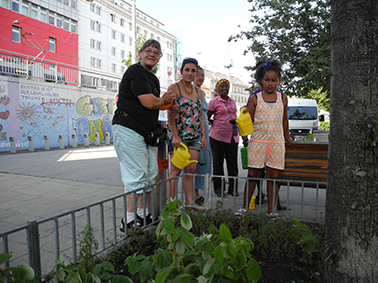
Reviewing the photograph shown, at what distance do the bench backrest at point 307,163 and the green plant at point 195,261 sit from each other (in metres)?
2.11

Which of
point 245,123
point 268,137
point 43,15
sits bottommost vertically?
point 268,137

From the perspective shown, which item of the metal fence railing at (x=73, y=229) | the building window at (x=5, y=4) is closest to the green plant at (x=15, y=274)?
the metal fence railing at (x=73, y=229)

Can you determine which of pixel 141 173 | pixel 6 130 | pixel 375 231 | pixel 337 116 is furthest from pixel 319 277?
pixel 6 130

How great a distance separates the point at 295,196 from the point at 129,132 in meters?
3.22

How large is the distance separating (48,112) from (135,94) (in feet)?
48.8

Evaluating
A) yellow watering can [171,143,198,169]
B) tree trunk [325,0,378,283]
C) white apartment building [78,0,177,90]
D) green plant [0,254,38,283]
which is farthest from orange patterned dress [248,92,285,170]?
white apartment building [78,0,177,90]

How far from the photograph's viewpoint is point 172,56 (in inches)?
2046

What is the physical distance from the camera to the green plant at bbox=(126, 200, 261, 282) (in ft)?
4.26

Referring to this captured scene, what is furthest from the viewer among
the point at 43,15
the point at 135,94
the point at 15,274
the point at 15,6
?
the point at 43,15

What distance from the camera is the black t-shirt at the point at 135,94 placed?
9.00 feet

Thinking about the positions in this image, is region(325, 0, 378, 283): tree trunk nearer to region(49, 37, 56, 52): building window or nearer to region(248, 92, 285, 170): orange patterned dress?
region(248, 92, 285, 170): orange patterned dress

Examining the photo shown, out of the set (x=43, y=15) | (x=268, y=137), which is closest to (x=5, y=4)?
(x=43, y=15)

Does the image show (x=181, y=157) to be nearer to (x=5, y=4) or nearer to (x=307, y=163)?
(x=307, y=163)

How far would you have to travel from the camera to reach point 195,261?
5.09 ft
